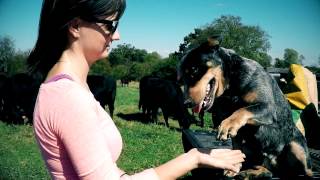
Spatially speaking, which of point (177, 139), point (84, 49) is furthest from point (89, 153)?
point (177, 139)

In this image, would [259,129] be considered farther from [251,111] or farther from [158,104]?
[158,104]

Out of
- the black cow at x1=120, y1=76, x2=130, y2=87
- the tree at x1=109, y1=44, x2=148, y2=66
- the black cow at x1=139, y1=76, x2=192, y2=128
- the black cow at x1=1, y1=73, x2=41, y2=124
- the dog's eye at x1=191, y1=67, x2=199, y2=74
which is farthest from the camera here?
the tree at x1=109, y1=44, x2=148, y2=66

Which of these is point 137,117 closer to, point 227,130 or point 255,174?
point 255,174

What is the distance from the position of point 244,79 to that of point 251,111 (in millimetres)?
336

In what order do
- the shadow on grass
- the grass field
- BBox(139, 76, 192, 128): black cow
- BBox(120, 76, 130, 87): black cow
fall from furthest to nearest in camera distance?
1. BBox(120, 76, 130, 87): black cow
2. the shadow on grass
3. BBox(139, 76, 192, 128): black cow
4. the grass field

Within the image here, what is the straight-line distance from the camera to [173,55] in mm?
13656

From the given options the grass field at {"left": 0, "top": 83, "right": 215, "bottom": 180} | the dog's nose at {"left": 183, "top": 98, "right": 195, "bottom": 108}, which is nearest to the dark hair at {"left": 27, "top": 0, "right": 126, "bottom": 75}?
the dog's nose at {"left": 183, "top": 98, "right": 195, "bottom": 108}

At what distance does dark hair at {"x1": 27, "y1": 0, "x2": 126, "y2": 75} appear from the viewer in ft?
4.75

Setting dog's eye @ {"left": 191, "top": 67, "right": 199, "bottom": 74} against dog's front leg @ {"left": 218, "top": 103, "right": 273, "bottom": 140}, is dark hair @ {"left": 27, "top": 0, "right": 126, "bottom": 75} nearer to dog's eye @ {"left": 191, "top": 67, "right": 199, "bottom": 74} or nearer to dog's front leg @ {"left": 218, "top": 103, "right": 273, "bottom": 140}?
dog's front leg @ {"left": 218, "top": 103, "right": 273, "bottom": 140}

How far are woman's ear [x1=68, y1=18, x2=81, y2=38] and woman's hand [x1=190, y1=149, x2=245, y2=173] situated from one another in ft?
2.44

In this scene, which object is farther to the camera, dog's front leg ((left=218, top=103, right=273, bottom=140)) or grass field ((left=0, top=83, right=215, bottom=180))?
grass field ((left=0, top=83, right=215, bottom=180))

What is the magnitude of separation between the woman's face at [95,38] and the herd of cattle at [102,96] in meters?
11.3

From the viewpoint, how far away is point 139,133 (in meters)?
11.1

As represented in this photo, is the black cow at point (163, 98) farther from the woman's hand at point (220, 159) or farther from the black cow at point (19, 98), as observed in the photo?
the woman's hand at point (220, 159)
